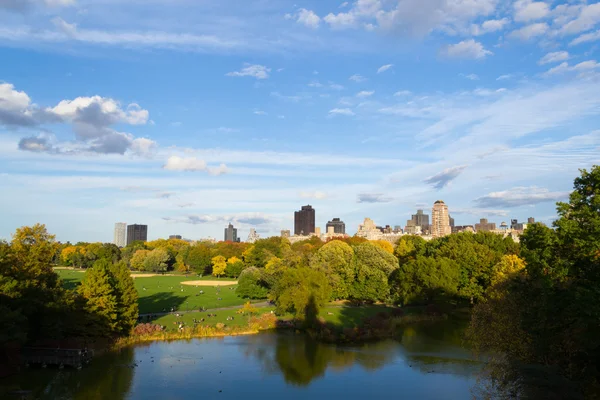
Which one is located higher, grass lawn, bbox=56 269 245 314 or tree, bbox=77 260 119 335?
tree, bbox=77 260 119 335

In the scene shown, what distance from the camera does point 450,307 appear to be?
72125 millimetres

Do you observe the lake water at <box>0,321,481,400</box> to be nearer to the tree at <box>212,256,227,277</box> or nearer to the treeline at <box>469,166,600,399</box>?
the treeline at <box>469,166,600,399</box>

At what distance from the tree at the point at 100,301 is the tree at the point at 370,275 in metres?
37.5

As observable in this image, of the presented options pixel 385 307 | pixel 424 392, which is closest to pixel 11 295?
pixel 424 392

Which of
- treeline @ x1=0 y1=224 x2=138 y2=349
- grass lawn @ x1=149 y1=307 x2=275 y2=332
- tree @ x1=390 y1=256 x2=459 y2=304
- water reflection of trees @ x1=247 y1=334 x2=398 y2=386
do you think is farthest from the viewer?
tree @ x1=390 y1=256 x2=459 y2=304

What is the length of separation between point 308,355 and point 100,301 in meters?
20.3

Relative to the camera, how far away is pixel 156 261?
141 meters

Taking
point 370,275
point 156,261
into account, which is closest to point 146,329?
point 370,275

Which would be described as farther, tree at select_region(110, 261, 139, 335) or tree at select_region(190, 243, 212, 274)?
tree at select_region(190, 243, 212, 274)

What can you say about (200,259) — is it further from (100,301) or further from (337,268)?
(100,301)

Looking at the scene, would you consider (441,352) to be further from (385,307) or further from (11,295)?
(11,295)

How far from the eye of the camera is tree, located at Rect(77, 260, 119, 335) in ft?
143

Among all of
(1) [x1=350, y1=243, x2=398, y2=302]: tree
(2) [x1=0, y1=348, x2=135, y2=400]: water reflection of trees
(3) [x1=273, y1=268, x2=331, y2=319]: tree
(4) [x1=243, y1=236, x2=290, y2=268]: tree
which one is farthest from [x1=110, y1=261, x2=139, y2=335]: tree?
(4) [x1=243, y1=236, x2=290, y2=268]: tree

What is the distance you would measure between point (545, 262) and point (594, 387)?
7.30 m
